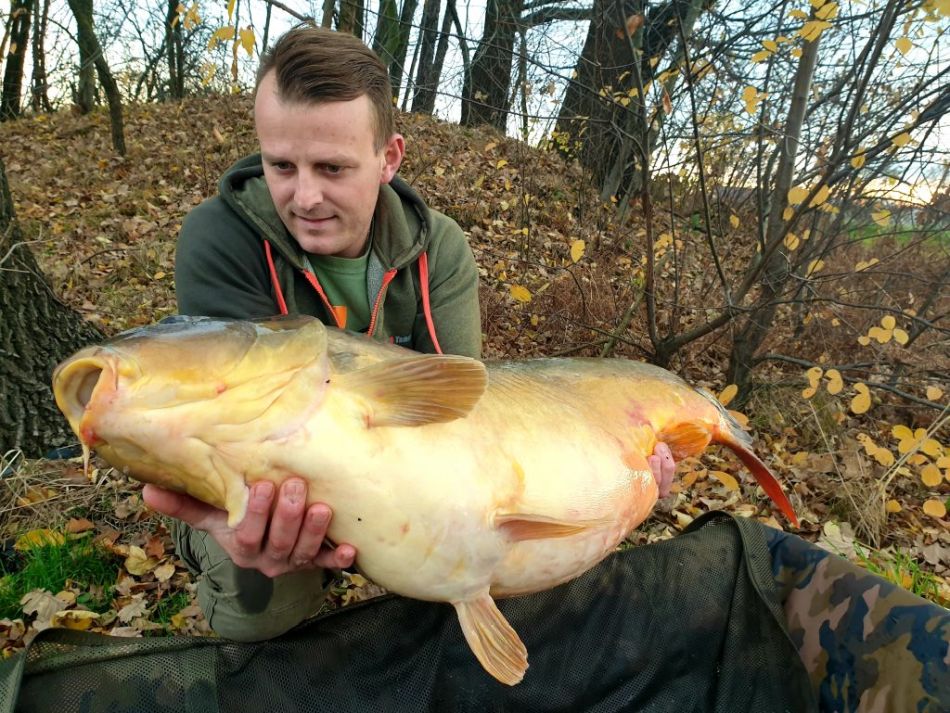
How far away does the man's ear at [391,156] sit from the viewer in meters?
1.82

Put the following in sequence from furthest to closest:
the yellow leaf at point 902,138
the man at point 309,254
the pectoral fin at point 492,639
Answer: the yellow leaf at point 902,138 < the man at point 309,254 < the pectoral fin at point 492,639

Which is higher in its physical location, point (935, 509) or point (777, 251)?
point (777, 251)

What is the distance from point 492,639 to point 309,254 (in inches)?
48.3

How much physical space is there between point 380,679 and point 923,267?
16.4 ft

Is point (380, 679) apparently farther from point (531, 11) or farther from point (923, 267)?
point (531, 11)

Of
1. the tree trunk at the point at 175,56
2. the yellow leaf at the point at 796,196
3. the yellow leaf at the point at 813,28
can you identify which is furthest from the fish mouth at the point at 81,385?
the tree trunk at the point at 175,56

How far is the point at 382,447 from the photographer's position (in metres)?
1.07

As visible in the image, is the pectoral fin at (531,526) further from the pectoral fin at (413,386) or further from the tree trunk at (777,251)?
the tree trunk at (777,251)

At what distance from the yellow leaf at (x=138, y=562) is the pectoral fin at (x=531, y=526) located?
1.53 meters

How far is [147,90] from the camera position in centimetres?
1062

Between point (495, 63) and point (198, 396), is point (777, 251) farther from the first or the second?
point (495, 63)

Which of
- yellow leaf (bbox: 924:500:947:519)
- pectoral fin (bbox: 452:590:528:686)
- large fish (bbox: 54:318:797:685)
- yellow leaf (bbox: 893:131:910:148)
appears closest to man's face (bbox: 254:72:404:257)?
large fish (bbox: 54:318:797:685)

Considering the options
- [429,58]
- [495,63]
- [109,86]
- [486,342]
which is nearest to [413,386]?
[486,342]

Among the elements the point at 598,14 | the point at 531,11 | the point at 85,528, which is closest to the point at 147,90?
the point at 531,11
